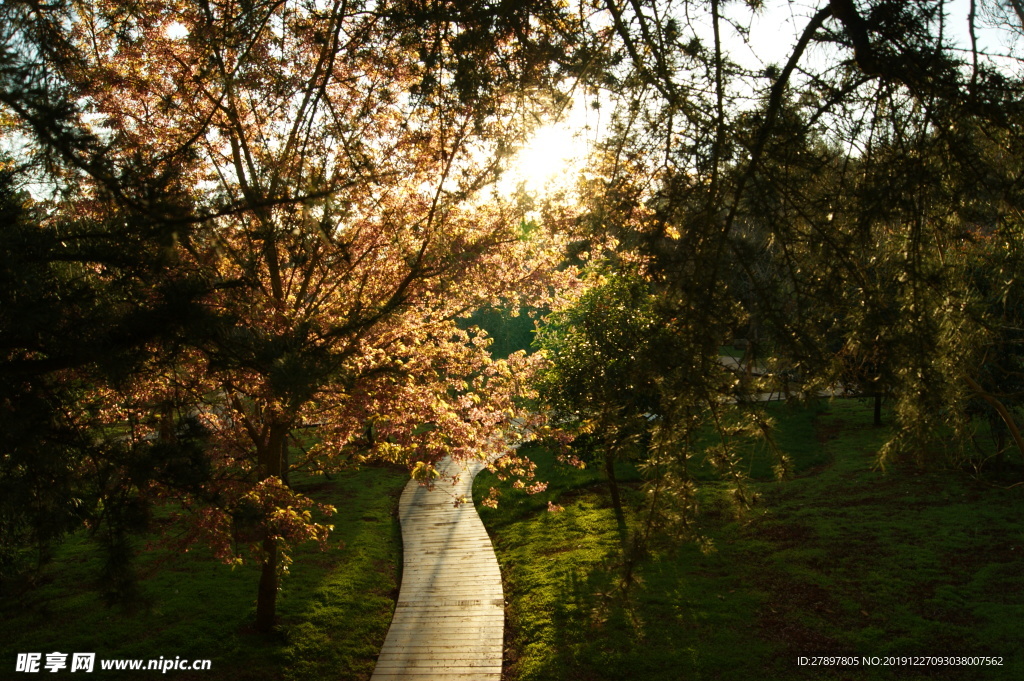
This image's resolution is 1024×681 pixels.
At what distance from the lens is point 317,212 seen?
412 cm

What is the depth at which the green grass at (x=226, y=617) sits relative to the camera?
757 centimetres

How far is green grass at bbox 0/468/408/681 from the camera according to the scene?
298 inches

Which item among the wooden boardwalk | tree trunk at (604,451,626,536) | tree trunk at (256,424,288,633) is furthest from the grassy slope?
tree trunk at (256,424,288,633)

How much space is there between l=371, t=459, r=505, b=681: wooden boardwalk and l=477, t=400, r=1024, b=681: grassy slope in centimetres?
34

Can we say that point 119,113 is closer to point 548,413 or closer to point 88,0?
point 88,0

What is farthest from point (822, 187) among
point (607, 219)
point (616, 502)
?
point (616, 502)

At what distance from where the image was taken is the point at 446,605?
913 centimetres

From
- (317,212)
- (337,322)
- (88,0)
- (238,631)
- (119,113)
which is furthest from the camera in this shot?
(238,631)

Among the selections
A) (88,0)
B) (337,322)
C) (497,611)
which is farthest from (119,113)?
(497,611)

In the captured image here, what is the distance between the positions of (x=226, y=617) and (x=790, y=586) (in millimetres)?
7447

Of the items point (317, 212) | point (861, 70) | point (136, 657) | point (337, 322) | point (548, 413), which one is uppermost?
point (861, 70)

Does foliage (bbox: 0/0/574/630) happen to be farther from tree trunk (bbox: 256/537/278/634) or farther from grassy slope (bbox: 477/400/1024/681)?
grassy slope (bbox: 477/400/1024/681)

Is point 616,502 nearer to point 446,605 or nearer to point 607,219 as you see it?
point 446,605

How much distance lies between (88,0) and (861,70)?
5540mm
